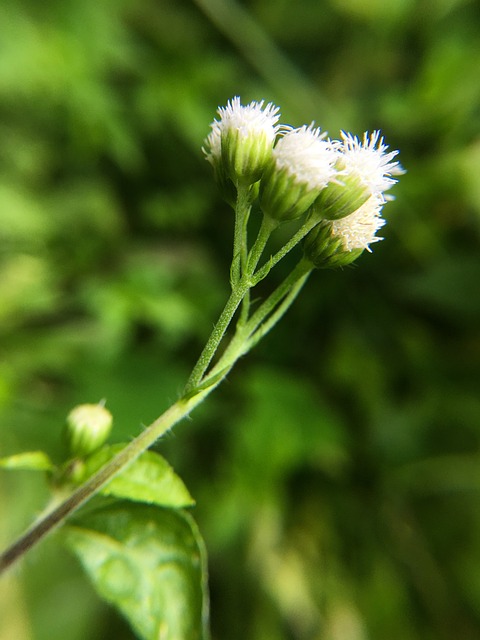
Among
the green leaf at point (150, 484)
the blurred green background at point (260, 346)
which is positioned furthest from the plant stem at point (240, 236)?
the blurred green background at point (260, 346)

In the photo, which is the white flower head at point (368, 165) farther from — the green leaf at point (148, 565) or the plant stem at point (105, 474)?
the green leaf at point (148, 565)

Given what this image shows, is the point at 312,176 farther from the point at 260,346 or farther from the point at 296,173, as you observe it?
the point at 260,346

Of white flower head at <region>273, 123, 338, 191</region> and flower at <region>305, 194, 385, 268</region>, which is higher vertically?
white flower head at <region>273, 123, 338, 191</region>

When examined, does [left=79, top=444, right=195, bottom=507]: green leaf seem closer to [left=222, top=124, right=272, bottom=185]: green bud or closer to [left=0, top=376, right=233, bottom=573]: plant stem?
[left=0, top=376, right=233, bottom=573]: plant stem

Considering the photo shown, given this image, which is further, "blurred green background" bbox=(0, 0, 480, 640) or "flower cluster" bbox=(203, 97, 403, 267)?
"blurred green background" bbox=(0, 0, 480, 640)

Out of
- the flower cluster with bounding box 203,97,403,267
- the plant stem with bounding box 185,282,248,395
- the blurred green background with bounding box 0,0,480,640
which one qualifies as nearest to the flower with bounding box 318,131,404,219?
the flower cluster with bounding box 203,97,403,267

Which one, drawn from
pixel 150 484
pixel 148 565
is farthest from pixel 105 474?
pixel 148 565
